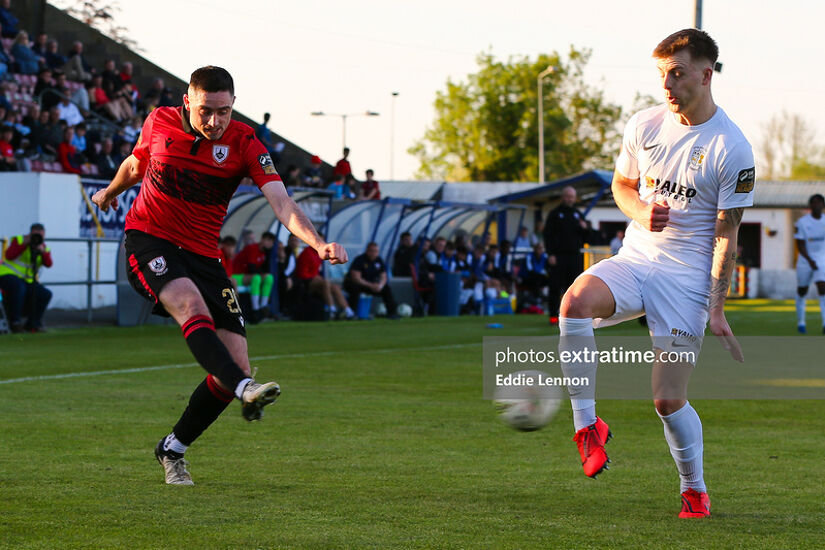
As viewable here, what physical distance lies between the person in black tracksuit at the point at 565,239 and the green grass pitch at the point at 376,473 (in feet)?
29.6

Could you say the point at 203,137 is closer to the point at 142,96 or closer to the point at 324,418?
the point at 324,418

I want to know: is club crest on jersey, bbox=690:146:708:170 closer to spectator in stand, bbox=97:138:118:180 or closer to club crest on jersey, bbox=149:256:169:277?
club crest on jersey, bbox=149:256:169:277

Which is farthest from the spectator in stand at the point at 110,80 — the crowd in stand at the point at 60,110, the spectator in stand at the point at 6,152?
the spectator in stand at the point at 6,152

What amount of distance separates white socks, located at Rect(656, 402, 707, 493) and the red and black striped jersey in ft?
7.43

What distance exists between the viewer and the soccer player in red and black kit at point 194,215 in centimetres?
A: 580

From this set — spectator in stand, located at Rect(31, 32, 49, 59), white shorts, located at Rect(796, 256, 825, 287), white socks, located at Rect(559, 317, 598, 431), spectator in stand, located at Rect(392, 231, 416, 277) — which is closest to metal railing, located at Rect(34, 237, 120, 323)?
spectator in stand, located at Rect(31, 32, 49, 59)

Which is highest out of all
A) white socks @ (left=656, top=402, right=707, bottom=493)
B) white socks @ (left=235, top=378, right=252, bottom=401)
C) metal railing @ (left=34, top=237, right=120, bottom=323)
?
metal railing @ (left=34, top=237, right=120, bottom=323)

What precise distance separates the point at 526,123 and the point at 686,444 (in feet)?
275

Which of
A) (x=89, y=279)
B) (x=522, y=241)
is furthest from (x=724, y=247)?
(x=522, y=241)

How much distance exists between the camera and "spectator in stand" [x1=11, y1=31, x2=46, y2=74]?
24.4m

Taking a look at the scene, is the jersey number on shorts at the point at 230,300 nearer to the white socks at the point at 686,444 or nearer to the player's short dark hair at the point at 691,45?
the white socks at the point at 686,444

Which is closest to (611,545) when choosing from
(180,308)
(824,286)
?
(180,308)

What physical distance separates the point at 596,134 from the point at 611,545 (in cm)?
8509

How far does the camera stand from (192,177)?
6.05 meters
